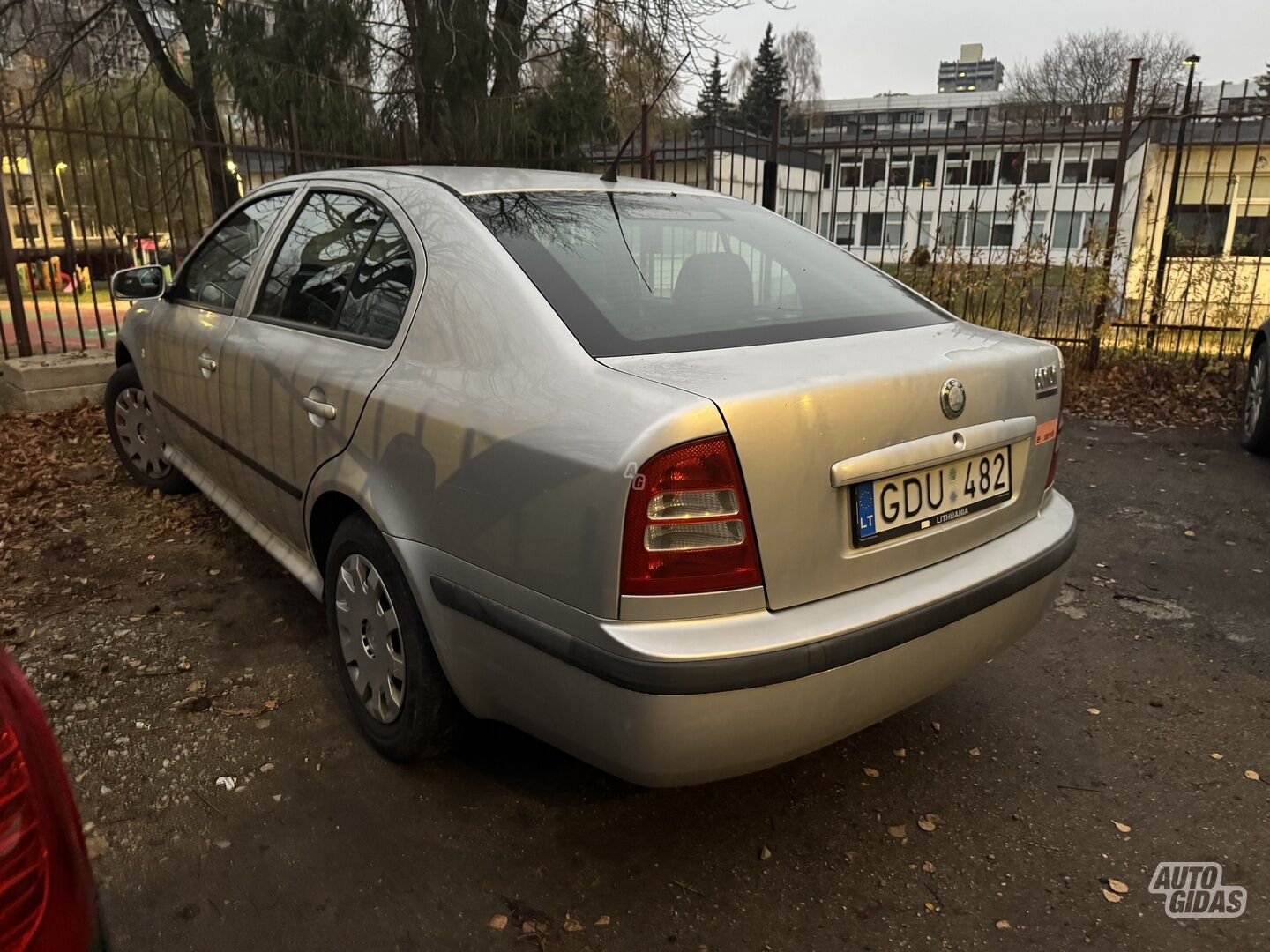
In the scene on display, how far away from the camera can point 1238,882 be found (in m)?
2.13

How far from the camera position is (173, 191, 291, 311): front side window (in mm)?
3352

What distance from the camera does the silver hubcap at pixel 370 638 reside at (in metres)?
2.42

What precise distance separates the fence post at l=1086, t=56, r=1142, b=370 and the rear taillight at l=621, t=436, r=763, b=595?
699cm

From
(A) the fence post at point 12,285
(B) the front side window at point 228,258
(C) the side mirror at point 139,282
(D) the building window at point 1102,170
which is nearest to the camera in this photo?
(B) the front side window at point 228,258

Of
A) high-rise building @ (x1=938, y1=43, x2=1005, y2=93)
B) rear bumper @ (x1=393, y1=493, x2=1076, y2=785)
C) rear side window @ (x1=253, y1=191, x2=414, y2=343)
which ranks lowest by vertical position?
rear bumper @ (x1=393, y1=493, x2=1076, y2=785)

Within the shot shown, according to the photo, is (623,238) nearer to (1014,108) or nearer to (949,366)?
(949,366)

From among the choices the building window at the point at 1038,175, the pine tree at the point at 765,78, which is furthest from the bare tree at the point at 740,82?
the building window at the point at 1038,175

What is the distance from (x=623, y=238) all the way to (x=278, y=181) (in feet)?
5.53

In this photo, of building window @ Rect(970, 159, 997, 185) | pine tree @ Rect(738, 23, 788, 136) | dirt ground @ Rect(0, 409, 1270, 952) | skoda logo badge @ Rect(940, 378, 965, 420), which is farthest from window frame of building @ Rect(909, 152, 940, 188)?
pine tree @ Rect(738, 23, 788, 136)

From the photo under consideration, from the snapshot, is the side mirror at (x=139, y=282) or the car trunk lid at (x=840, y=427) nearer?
the car trunk lid at (x=840, y=427)

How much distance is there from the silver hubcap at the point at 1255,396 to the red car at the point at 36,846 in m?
6.31

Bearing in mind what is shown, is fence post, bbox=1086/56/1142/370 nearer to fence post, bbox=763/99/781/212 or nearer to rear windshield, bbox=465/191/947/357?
fence post, bbox=763/99/781/212

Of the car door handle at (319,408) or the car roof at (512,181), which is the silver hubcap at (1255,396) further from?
the car door handle at (319,408)

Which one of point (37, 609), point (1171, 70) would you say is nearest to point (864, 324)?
point (37, 609)
